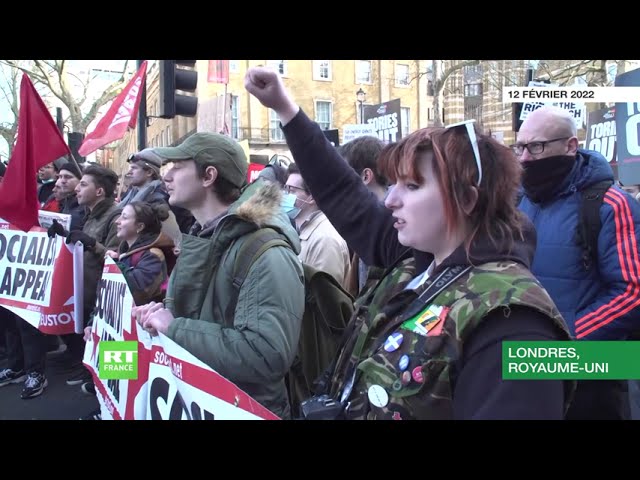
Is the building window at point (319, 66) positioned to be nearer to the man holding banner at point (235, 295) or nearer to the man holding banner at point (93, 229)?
the man holding banner at point (235, 295)

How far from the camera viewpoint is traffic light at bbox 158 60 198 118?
179 inches

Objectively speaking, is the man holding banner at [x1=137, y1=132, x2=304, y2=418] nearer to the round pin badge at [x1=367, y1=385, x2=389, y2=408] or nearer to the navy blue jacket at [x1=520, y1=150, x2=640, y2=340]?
the round pin badge at [x1=367, y1=385, x2=389, y2=408]

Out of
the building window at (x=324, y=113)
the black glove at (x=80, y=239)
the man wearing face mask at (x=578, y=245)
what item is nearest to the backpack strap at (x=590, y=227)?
the man wearing face mask at (x=578, y=245)

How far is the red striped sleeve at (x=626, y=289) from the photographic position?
78.5 inches

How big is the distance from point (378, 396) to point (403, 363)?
0.36ft

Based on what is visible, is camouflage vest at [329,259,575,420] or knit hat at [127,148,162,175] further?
knit hat at [127,148,162,175]

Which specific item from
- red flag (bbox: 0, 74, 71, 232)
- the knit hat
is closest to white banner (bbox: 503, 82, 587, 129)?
red flag (bbox: 0, 74, 71, 232)

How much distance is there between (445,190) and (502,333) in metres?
0.36

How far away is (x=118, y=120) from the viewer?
18.2ft

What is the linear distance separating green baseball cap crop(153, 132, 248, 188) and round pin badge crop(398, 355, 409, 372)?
1289 mm
